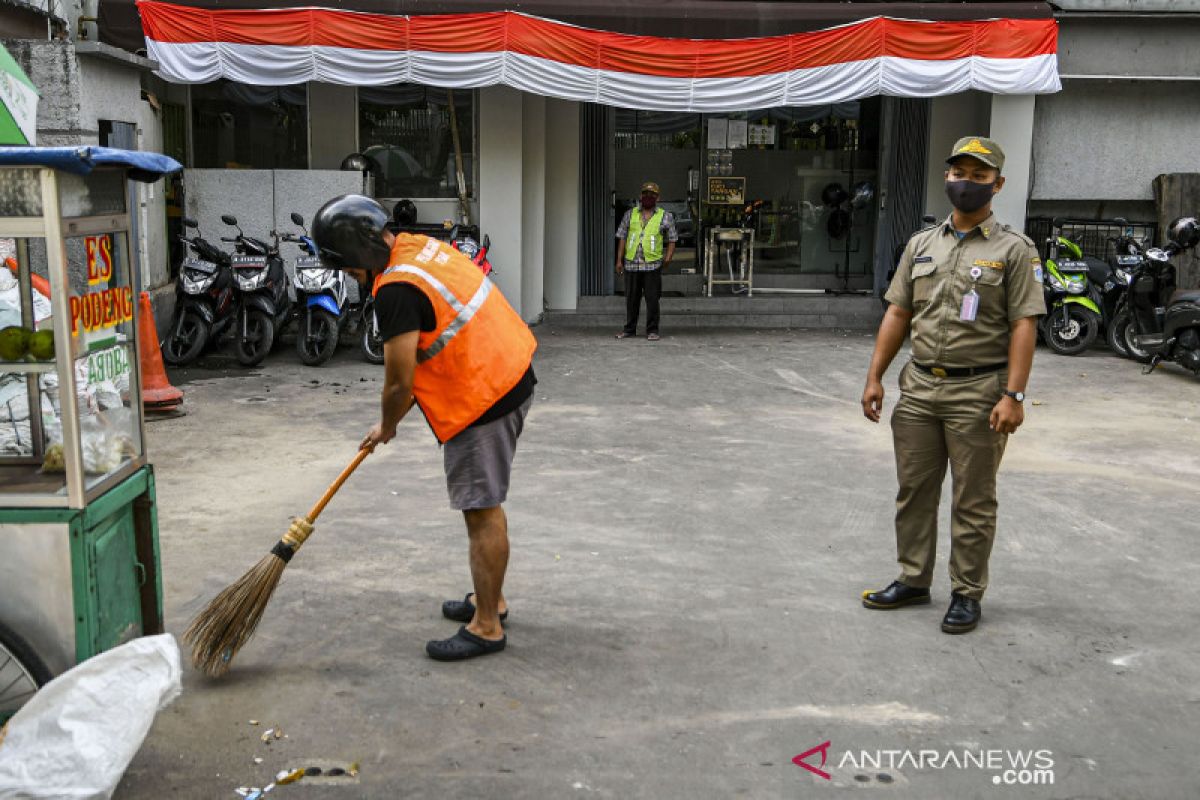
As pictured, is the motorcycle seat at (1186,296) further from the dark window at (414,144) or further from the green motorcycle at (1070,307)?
the dark window at (414,144)

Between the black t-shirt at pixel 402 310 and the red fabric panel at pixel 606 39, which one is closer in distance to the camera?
the black t-shirt at pixel 402 310

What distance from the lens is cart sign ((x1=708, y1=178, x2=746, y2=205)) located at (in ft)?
49.4

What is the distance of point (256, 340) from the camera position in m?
10.7

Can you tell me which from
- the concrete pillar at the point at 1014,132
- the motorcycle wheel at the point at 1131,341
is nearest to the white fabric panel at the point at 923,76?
the concrete pillar at the point at 1014,132

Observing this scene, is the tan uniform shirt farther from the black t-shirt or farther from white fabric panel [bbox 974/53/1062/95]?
white fabric panel [bbox 974/53/1062/95]

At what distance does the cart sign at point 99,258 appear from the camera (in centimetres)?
377

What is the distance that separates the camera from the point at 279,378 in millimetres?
10180

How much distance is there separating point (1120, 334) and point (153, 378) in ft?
29.4

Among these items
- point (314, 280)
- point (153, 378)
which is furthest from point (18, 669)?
point (314, 280)

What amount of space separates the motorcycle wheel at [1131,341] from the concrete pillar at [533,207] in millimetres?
6296

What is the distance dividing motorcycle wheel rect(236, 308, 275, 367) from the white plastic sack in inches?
297

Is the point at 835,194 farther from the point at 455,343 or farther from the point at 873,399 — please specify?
the point at 455,343

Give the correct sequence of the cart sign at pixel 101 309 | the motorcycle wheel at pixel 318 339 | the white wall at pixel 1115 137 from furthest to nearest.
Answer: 1. the white wall at pixel 1115 137
2. the motorcycle wheel at pixel 318 339
3. the cart sign at pixel 101 309

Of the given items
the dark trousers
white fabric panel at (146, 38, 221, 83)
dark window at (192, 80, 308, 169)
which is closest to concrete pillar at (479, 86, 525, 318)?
the dark trousers
